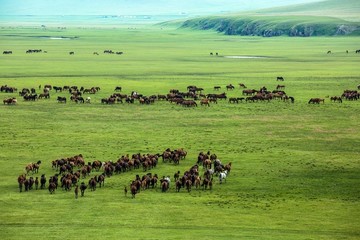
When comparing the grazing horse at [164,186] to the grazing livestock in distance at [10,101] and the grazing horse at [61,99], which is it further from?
the grazing livestock in distance at [10,101]

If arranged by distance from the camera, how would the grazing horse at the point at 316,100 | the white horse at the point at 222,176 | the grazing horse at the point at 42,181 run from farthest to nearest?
the grazing horse at the point at 316,100 < the white horse at the point at 222,176 < the grazing horse at the point at 42,181

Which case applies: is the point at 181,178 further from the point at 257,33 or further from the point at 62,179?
the point at 257,33

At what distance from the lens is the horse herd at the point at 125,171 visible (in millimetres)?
29641

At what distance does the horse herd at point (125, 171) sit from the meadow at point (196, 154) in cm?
43

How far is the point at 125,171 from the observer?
109 ft

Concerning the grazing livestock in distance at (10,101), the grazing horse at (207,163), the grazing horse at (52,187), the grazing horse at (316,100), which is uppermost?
the grazing horse at (316,100)

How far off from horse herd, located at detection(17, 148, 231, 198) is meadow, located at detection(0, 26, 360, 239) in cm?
43

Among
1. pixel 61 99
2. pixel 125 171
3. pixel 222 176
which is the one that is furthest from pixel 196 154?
pixel 61 99

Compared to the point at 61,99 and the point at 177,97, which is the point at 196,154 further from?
the point at 61,99

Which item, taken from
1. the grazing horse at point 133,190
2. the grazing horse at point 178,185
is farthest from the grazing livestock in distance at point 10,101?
the grazing horse at point 133,190

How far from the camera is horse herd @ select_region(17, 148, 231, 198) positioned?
29.6 metres

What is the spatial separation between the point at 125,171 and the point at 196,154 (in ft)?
17.9

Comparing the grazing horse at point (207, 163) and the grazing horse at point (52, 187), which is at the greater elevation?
the grazing horse at point (207, 163)

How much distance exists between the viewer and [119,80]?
73.8 meters
